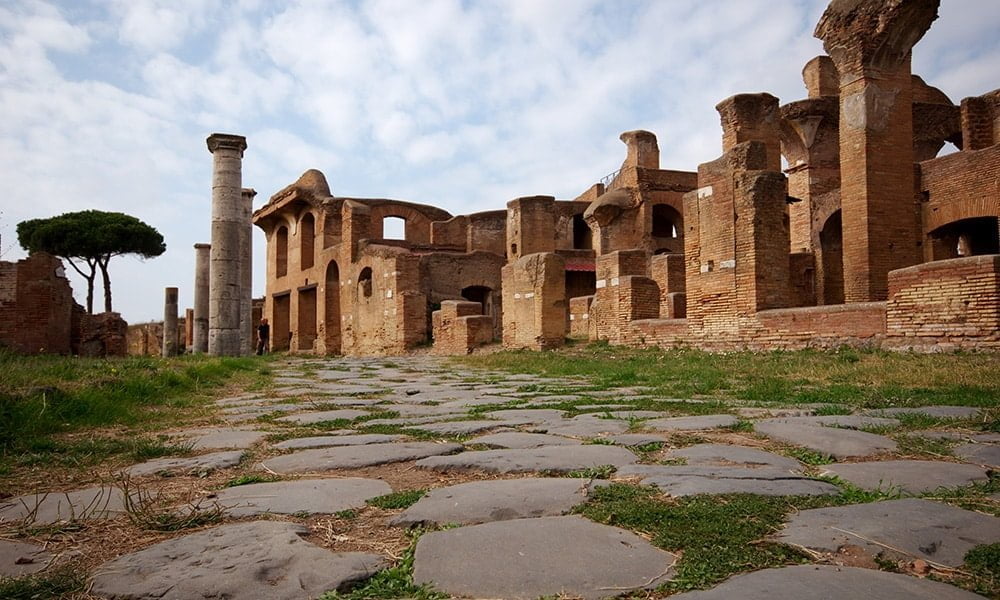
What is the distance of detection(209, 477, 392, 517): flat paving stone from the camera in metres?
2.43

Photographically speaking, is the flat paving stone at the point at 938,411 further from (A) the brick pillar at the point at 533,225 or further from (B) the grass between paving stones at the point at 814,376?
(A) the brick pillar at the point at 533,225

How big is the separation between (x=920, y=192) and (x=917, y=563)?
64.7 ft

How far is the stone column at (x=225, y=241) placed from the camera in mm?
17391

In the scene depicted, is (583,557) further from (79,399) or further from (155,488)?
(79,399)

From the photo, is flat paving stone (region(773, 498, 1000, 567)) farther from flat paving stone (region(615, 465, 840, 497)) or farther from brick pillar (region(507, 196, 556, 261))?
brick pillar (region(507, 196, 556, 261))

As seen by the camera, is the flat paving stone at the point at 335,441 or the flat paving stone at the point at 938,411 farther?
the flat paving stone at the point at 938,411

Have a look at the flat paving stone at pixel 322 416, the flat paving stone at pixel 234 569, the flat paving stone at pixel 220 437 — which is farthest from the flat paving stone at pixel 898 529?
the flat paving stone at pixel 322 416

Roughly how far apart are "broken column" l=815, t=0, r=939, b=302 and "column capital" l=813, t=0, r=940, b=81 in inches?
0.8

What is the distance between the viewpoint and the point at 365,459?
338 centimetres

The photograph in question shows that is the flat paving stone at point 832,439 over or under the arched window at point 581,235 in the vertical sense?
under

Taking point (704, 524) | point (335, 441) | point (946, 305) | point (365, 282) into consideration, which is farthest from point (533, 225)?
point (704, 524)

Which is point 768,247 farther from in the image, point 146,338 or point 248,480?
point 146,338

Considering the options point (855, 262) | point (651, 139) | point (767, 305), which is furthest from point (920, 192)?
point (651, 139)

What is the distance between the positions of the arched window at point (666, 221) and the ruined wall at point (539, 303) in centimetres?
1268
